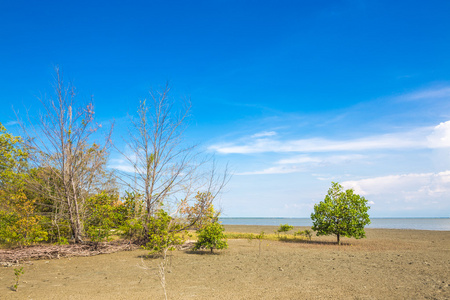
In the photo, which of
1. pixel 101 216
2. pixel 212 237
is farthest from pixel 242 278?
pixel 101 216

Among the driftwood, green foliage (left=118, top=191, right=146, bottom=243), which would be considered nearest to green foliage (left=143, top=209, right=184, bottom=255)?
green foliage (left=118, top=191, right=146, bottom=243)

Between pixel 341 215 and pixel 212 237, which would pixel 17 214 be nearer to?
pixel 212 237

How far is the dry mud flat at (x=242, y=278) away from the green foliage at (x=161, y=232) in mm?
941

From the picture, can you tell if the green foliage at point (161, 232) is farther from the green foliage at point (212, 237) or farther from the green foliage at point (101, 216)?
the green foliage at point (101, 216)

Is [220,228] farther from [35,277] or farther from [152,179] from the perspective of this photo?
[35,277]

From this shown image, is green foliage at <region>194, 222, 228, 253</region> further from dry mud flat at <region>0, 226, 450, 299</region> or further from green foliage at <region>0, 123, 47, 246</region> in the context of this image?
green foliage at <region>0, 123, 47, 246</region>

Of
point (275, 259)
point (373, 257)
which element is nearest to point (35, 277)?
point (275, 259)

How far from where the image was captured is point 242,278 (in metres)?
9.17

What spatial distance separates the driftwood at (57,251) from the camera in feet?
41.5

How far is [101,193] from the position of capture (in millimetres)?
16375

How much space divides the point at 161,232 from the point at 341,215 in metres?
12.1

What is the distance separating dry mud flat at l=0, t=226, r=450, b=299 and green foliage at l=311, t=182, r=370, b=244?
6.25 meters

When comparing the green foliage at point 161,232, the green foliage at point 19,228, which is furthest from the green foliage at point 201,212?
the green foliage at point 19,228

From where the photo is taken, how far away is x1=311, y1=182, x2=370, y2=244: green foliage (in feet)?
64.4
